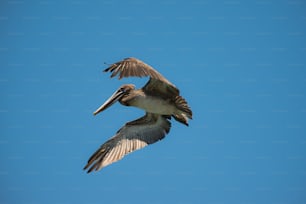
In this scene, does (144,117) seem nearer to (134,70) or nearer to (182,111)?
(182,111)

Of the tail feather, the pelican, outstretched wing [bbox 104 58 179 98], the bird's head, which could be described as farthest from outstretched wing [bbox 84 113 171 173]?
outstretched wing [bbox 104 58 179 98]

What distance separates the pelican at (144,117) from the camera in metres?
10.9

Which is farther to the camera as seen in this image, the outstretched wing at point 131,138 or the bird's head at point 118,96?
the outstretched wing at point 131,138

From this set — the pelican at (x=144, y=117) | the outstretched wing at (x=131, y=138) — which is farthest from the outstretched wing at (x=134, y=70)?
the outstretched wing at (x=131, y=138)

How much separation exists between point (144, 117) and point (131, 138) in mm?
651

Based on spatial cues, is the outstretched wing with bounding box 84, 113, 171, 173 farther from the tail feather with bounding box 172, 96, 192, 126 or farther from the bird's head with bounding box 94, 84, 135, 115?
the bird's head with bounding box 94, 84, 135, 115

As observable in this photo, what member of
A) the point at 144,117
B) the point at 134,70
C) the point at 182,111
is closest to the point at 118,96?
the point at 144,117

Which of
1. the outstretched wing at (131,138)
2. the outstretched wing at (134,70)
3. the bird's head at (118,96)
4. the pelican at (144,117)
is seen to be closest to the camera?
the outstretched wing at (134,70)

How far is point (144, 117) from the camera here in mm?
12109

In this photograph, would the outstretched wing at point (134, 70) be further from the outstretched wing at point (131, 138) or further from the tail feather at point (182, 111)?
the outstretched wing at point (131, 138)

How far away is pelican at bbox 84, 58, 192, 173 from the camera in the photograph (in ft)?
35.8

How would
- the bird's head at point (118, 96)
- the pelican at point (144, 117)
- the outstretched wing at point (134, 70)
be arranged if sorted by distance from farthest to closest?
1. the bird's head at point (118, 96)
2. the pelican at point (144, 117)
3. the outstretched wing at point (134, 70)

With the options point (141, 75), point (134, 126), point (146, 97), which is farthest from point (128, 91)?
point (141, 75)

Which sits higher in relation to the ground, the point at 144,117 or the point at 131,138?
the point at 144,117
